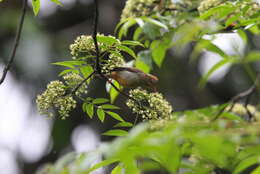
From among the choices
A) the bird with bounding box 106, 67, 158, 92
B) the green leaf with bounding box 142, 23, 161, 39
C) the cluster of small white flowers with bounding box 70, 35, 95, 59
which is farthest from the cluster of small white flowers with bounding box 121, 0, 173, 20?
the cluster of small white flowers with bounding box 70, 35, 95, 59

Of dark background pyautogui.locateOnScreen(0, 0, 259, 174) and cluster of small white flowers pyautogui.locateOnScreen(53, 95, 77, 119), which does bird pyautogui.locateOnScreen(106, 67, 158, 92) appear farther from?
dark background pyautogui.locateOnScreen(0, 0, 259, 174)

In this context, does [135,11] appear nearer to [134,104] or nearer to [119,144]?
[134,104]

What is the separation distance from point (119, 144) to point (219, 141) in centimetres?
21

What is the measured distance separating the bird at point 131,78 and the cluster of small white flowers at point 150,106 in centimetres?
11

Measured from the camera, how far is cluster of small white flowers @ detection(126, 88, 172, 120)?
5.52ft

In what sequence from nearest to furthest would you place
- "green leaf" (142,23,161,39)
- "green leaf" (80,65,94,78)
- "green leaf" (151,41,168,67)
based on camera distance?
"green leaf" (80,65,94,78) → "green leaf" (142,23,161,39) → "green leaf" (151,41,168,67)

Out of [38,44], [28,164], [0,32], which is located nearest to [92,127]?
[28,164]

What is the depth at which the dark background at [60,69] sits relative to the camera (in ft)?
16.0

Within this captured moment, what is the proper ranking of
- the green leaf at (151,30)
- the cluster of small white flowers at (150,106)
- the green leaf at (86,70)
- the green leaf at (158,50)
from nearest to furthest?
the cluster of small white flowers at (150,106) < the green leaf at (86,70) < the green leaf at (151,30) < the green leaf at (158,50)

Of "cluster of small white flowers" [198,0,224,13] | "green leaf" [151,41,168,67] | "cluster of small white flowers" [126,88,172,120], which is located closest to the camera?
"cluster of small white flowers" [126,88,172,120]

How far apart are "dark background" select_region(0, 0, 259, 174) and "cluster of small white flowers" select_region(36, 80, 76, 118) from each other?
3.01m

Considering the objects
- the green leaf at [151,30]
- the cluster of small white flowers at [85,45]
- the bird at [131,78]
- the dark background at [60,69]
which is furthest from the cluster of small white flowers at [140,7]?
the dark background at [60,69]

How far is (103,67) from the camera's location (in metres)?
1.74

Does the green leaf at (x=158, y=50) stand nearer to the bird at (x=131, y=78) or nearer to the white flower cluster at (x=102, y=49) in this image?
the bird at (x=131, y=78)
